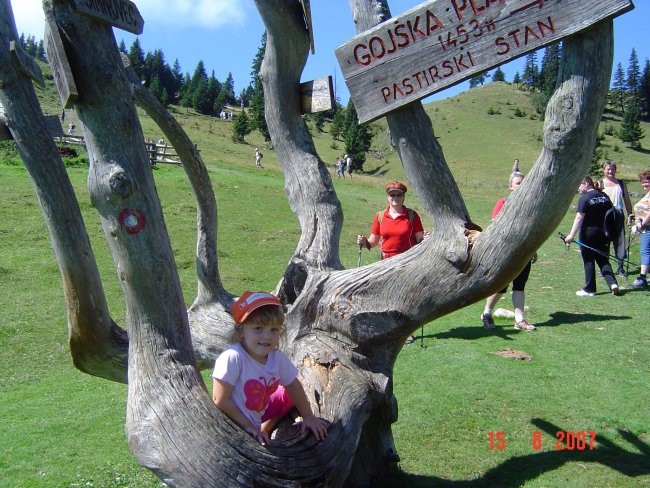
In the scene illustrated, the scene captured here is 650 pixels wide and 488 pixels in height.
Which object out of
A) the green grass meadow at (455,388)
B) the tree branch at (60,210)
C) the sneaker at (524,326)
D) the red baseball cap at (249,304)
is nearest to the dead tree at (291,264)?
the tree branch at (60,210)

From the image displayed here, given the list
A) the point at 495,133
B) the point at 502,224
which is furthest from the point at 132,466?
the point at 495,133

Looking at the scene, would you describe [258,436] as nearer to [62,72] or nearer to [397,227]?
[62,72]

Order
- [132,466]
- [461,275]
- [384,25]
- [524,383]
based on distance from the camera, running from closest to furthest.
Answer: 1. [384,25]
2. [461,275]
3. [132,466]
4. [524,383]

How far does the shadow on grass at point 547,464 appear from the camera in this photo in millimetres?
4469

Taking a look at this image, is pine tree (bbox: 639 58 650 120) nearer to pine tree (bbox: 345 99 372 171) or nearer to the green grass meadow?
pine tree (bbox: 345 99 372 171)

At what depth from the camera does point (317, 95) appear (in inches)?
183

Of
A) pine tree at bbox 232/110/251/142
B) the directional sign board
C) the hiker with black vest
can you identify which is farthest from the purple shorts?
pine tree at bbox 232/110/251/142

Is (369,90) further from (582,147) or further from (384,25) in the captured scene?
(582,147)

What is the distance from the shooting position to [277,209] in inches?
762

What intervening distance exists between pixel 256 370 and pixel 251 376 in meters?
0.04

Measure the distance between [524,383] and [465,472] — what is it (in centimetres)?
194

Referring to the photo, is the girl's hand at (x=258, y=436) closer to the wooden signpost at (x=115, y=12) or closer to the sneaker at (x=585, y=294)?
the wooden signpost at (x=115, y=12)
